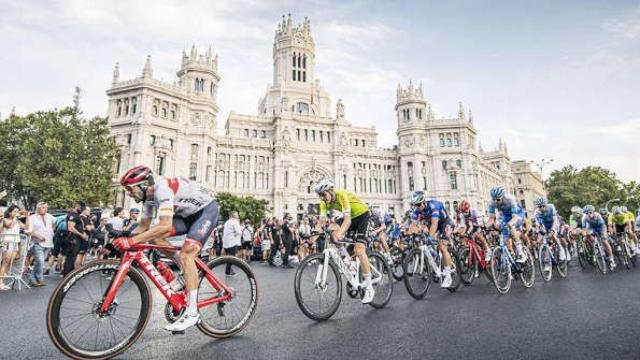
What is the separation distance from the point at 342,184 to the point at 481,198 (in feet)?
84.4

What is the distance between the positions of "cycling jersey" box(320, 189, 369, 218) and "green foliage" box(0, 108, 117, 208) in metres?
30.8

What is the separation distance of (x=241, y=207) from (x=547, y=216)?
3490 cm

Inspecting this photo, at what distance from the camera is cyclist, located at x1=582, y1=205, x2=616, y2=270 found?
999 cm

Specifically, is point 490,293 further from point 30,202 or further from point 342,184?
point 342,184

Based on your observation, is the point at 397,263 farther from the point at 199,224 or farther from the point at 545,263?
the point at 199,224

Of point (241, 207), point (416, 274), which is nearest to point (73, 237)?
point (416, 274)

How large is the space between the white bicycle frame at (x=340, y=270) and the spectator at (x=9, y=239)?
316 inches

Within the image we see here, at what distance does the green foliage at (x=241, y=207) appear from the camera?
39.9 metres

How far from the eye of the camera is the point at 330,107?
71500mm

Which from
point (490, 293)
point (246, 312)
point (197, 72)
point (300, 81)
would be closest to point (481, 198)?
point (300, 81)

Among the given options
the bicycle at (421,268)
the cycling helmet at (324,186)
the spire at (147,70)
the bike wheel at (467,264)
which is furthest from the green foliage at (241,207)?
the cycling helmet at (324,186)

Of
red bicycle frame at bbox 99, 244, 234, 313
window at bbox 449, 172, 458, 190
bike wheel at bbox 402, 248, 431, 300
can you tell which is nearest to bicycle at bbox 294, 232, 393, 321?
bike wheel at bbox 402, 248, 431, 300

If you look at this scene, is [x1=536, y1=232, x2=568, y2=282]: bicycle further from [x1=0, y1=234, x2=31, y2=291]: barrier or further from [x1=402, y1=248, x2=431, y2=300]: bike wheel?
[x1=0, y1=234, x2=31, y2=291]: barrier

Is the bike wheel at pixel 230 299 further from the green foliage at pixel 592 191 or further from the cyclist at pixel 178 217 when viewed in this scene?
the green foliage at pixel 592 191
